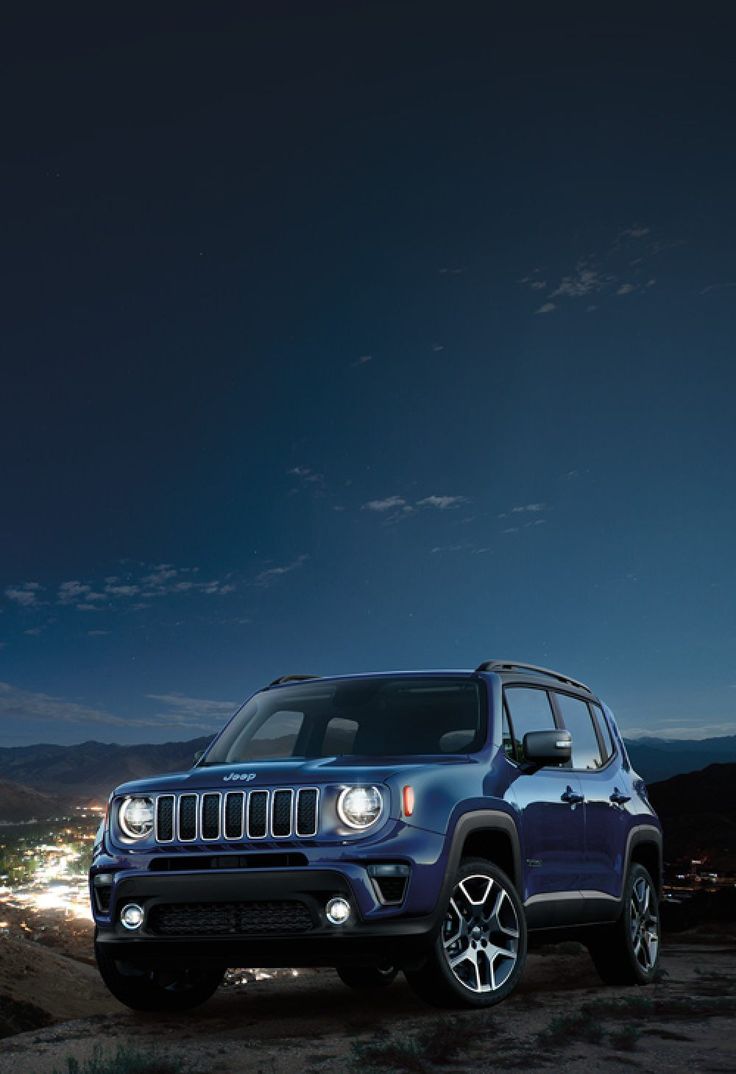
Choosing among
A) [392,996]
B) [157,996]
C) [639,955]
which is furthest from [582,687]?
[157,996]

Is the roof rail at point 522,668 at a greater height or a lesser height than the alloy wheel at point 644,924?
greater

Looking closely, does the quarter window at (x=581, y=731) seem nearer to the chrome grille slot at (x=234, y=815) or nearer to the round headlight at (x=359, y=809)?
the round headlight at (x=359, y=809)

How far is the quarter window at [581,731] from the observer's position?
9070mm

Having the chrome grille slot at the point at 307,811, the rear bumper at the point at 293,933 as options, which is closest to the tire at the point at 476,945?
the rear bumper at the point at 293,933

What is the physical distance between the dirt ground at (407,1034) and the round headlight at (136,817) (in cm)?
117

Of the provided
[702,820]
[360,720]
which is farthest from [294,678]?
[702,820]

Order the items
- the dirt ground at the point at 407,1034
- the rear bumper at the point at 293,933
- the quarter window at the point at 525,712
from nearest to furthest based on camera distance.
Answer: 1. the dirt ground at the point at 407,1034
2. the rear bumper at the point at 293,933
3. the quarter window at the point at 525,712

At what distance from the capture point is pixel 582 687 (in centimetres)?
988

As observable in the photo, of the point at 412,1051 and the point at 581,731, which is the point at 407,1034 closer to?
the point at 412,1051

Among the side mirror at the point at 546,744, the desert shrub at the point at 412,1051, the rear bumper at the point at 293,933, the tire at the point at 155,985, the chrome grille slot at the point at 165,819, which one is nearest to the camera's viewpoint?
the desert shrub at the point at 412,1051

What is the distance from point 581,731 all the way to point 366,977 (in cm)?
259

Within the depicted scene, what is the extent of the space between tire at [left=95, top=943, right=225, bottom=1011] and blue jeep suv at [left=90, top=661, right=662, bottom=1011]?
13 mm

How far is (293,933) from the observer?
6.27m

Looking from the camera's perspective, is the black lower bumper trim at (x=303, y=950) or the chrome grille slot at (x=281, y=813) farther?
the chrome grille slot at (x=281, y=813)
